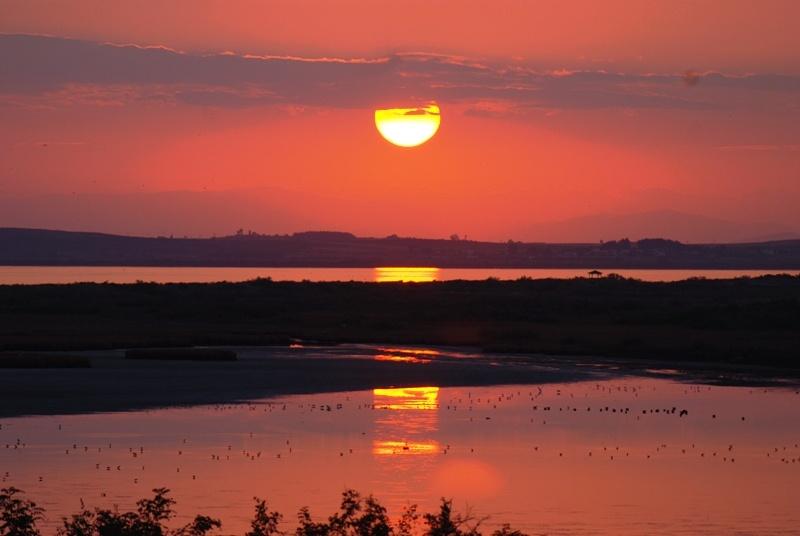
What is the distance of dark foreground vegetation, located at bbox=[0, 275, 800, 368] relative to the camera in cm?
6334

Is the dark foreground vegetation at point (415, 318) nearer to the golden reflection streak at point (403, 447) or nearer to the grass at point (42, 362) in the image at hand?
the grass at point (42, 362)

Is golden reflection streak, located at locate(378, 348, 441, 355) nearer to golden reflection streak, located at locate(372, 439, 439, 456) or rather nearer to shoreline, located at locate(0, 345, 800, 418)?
shoreline, located at locate(0, 345, 800, 418)

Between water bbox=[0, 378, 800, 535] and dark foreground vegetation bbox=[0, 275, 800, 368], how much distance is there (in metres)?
22.3

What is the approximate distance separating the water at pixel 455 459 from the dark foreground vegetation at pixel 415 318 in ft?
73.2

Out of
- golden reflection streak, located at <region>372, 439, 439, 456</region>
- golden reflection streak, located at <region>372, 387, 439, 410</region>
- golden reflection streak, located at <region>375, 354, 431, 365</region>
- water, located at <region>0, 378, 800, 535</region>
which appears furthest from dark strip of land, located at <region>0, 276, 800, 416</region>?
golden reflection streak, located at <region>372, 439, 439, 456</region>

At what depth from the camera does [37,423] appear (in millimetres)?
33594

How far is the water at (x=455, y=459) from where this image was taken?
23.8 meters

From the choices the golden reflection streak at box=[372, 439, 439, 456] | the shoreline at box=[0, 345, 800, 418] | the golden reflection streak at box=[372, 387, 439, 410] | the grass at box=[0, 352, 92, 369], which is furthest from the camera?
the grass at box=[0, 352, 92, 369]

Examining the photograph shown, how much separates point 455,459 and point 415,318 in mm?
54026

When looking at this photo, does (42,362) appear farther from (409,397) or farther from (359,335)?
(359,335)

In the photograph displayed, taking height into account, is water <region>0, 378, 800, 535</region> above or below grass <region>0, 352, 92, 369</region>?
below

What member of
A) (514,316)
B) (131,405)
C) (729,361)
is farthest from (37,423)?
(514,316)

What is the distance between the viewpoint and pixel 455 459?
28797 millimetres

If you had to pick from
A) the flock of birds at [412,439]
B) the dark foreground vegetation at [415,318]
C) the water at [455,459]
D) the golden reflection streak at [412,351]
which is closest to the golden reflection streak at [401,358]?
the golden reflection streak at [412,351]
